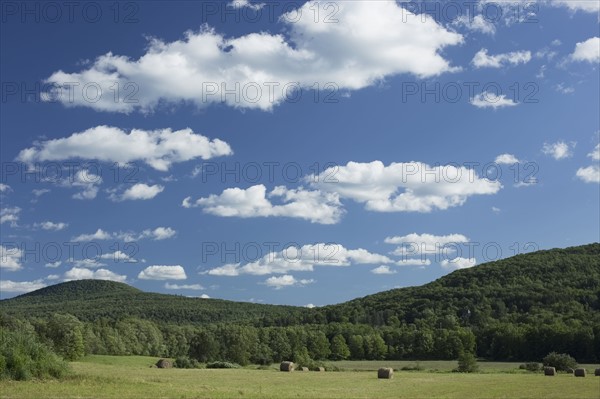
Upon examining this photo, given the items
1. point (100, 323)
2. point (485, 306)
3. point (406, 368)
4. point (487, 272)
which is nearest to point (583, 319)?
point (485, 306)

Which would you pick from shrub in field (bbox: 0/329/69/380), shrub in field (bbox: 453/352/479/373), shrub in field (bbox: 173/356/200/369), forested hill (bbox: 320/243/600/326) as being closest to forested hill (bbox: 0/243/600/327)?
forested hill (bbox: 320/243/600/326)

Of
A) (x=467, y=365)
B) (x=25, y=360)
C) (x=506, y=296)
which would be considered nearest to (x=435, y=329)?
(x=506, y=296)

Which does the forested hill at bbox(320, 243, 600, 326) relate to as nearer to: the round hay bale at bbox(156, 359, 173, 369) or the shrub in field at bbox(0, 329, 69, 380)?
the round hay bale at bbox(156, 359, 173, 369)

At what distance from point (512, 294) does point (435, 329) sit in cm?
3657

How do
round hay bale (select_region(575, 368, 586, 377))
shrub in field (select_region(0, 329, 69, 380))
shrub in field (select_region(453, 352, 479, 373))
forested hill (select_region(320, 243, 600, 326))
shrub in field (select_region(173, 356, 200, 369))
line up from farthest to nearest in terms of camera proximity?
forested hill (select_region(320, 243, 600, 326)) < shrub in field (select_region(173, 356, 200, 369)) < shrub in field (select_region(453, 352, 479, 373)) < round hay bale (select_region(575, 368, 586, 377)) < shrub in field (select_region(0, 329, 69, 380))

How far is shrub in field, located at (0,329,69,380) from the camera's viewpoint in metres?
44.1

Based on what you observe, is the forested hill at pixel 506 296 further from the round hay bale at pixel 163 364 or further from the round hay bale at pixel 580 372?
the round hay bale at pixel 163 364

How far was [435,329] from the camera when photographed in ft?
440

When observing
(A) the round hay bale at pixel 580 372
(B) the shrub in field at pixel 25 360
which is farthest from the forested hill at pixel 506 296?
(B) the shrub in field at pixel 25 360

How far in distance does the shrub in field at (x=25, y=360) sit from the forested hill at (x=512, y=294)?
103 metres

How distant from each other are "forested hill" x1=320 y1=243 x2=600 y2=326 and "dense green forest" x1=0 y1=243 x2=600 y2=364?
0.31 m

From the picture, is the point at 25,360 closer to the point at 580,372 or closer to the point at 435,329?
the point at 580,372

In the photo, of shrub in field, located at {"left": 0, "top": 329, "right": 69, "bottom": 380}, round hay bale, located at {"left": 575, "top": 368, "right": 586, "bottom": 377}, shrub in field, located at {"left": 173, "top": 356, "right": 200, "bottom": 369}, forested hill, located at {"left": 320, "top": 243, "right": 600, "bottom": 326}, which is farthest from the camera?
forested hill, located at {"left": 320, "top": 243, "right": 600, "bottom": 326}

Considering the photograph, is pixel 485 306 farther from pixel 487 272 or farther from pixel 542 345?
pixel 542 345
